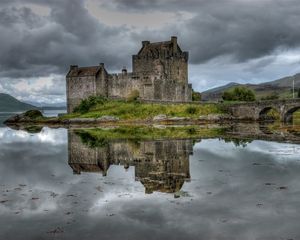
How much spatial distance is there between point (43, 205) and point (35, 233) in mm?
2474

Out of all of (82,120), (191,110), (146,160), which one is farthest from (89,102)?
(146,160)

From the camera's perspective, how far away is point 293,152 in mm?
21641

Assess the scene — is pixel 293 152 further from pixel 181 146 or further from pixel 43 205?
pixel 43 205

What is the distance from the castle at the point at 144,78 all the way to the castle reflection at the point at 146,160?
33.7m

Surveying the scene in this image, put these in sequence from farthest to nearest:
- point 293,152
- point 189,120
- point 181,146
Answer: point 189,120
point 181,146
point 293,152

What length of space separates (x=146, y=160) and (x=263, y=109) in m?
45.3

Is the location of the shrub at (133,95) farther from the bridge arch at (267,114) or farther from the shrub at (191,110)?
the bridge arch at (267,114)

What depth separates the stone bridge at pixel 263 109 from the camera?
57531mm

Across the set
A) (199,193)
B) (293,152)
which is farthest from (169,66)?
(199,193)

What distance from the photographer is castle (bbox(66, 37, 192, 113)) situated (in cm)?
6116

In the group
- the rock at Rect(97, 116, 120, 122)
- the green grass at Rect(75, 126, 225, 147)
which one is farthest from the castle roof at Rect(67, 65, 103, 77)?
the green grass at Rect(75, 126, 225, 147)

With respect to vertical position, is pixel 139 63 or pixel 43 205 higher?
pixel 139 63

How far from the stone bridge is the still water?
37.3m

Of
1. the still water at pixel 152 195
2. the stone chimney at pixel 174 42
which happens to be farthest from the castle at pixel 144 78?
the still water at pixel 152 195
